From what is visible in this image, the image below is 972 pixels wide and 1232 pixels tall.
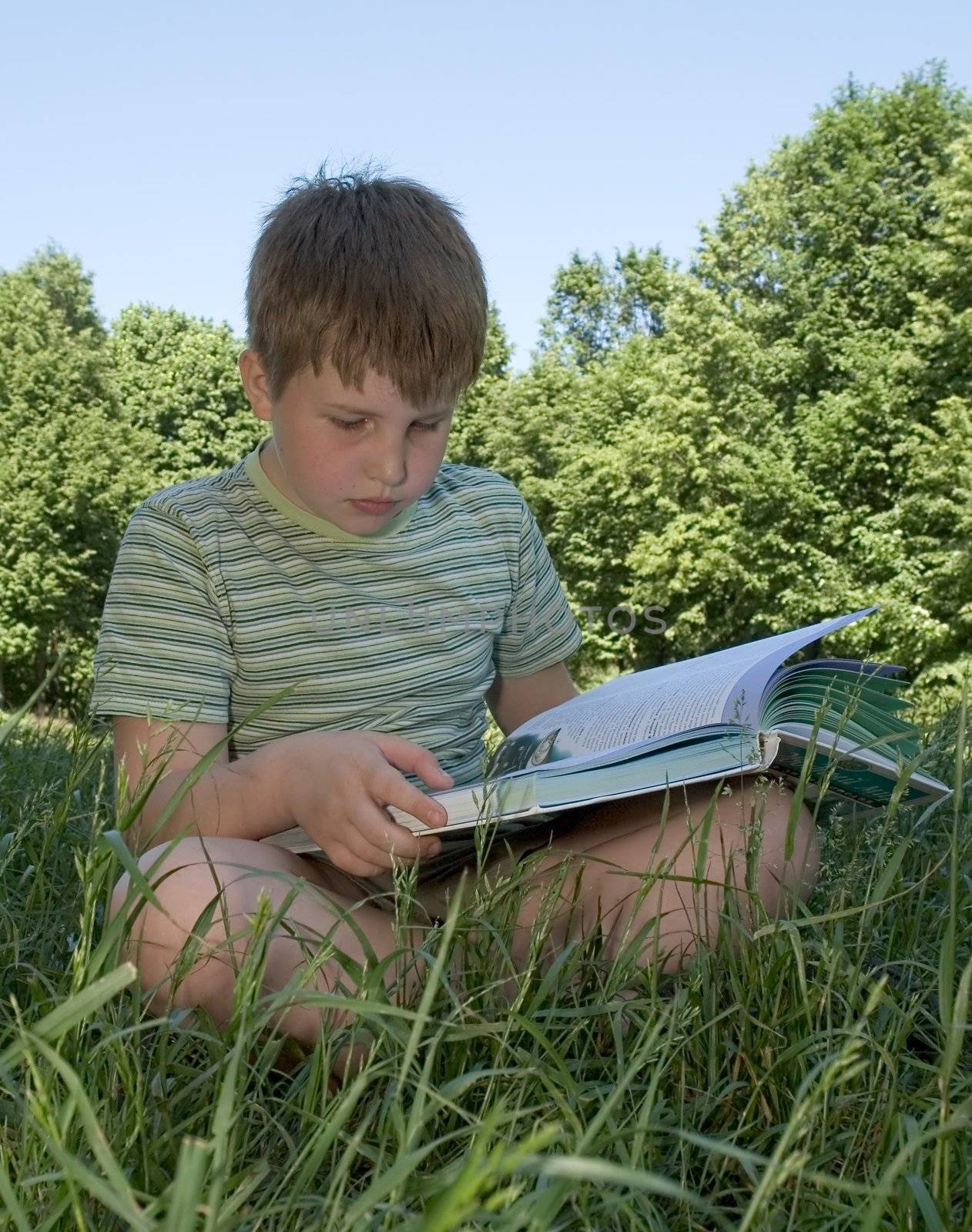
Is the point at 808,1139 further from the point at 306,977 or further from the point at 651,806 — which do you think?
the point at 651,806

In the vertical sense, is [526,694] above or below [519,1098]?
above

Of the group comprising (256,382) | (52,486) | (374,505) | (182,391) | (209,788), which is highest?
(182,391)

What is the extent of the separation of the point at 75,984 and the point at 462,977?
550 millimetres

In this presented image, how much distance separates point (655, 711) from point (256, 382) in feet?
3.18

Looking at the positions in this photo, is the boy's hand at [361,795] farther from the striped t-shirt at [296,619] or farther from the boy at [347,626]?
the striped t-shirt at [296,619]

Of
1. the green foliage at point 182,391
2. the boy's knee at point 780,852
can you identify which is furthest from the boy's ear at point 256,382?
the green foliage at point 182,391

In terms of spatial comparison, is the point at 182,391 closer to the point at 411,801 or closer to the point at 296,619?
the point at 296,619

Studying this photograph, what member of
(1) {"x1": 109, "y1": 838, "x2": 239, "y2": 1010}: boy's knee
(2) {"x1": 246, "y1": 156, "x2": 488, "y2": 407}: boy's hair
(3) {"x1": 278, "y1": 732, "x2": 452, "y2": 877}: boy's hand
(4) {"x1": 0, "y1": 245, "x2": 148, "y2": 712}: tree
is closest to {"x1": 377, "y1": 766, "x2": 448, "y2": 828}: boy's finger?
(3) {"x1": 278, "y1": 732, "x2": 452, "y2": 877}: boy's hand

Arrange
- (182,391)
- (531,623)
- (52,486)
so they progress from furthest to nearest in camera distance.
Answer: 1. (182,391)
2. (52,486)
3. (531,623)

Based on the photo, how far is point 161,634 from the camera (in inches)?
82.4

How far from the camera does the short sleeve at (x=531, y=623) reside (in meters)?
2.60

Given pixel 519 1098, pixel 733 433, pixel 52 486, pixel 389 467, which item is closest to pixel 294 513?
pixel 389 467

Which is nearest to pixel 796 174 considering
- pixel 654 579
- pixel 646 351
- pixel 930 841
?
pixel 646 351

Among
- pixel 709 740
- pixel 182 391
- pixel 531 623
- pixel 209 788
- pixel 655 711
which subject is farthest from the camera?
pixel 182 391
